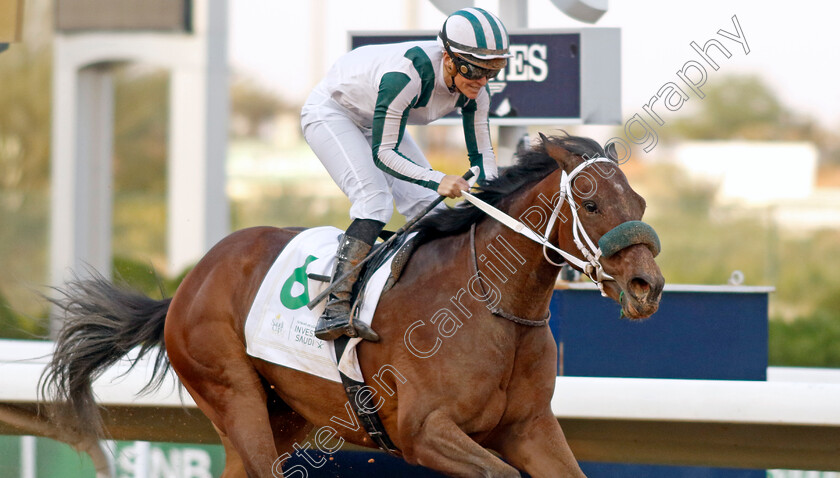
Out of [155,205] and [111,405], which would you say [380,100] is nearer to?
[111,405]

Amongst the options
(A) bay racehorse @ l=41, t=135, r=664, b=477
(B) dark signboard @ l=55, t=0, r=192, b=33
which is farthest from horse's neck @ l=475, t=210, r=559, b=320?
(B) dark signboard @ l=55, t=0, r=192, b=33

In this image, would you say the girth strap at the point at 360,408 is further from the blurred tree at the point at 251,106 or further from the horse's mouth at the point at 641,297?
the blurred tree at the point at 251,106

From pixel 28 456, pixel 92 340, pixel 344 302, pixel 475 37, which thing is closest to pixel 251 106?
pixel 28 456

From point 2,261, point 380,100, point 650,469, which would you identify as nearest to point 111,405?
point 380,100

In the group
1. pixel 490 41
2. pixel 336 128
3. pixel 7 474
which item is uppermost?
pixel 490 41

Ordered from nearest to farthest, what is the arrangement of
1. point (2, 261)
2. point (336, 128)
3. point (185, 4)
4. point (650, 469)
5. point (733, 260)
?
point (336, 128) → point (650, 469) → point (185, 4) → point (733, 260) → point (2, 261)

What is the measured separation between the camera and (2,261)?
62.0ft

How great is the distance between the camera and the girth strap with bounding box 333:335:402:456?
3295 mm

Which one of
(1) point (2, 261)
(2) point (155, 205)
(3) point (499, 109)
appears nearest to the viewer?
(3) point (499, 109)

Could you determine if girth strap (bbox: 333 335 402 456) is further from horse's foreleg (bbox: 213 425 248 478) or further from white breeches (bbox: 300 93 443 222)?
horse's foreleg (bbox: 213 425 248 478)

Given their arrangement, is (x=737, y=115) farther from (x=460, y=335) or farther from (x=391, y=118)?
(x=460, y=335)

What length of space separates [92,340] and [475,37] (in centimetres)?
209

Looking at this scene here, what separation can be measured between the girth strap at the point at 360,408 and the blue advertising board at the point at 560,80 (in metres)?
1.55

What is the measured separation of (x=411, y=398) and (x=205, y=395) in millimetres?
1017
